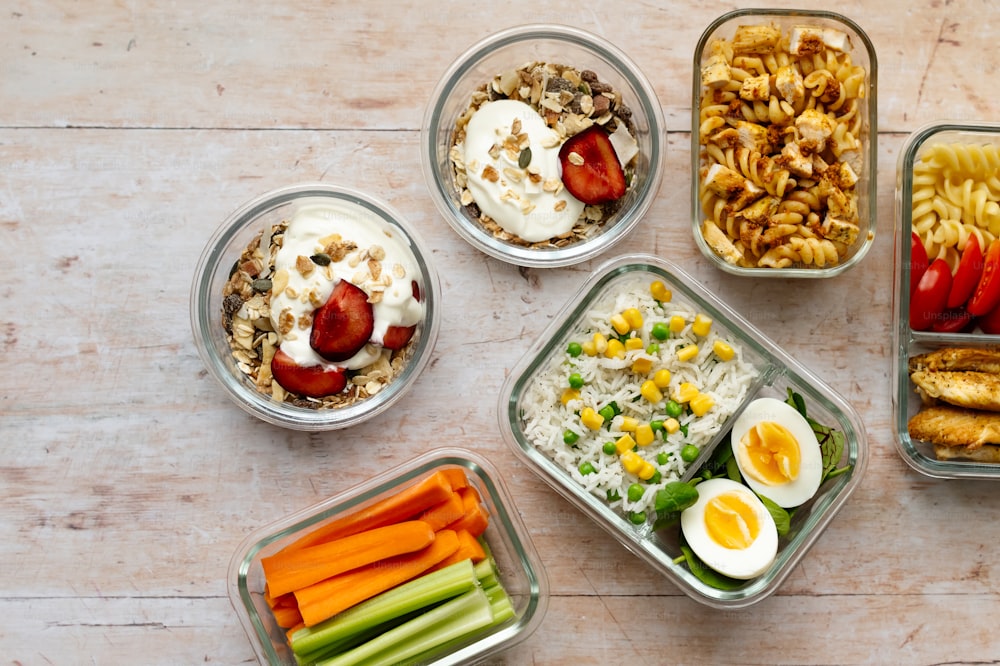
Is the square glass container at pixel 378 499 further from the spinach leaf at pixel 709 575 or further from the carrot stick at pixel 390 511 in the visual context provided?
the spinach leaf at pixel 709 575

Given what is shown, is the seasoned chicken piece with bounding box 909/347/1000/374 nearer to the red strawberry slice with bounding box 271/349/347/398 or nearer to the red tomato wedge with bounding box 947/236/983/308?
the red tomato wedge with bounding box 947/236/983/308

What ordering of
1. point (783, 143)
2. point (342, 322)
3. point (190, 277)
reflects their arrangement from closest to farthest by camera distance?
point (342, 322)
point (783, 143)
point (190, 277)

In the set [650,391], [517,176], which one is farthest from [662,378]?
[517,176]

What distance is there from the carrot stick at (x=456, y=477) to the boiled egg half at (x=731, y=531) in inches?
19.4

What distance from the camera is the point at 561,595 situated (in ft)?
6.23

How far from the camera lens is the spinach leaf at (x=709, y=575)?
5.74 feet

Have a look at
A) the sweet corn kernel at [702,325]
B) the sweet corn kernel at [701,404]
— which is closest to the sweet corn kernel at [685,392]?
the sweet corn kernel at [701,404]

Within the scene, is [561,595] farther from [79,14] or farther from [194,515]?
[79,14]

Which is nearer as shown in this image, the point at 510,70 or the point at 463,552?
the point at 463,552

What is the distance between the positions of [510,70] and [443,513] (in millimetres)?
1028

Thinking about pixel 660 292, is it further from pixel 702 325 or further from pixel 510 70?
pixel 510 70

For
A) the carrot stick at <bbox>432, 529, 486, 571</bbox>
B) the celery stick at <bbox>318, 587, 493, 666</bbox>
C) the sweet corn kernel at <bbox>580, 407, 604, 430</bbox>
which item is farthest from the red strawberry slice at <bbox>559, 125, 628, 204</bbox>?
the celery stick at <bbox>318, 587, 493, 666</bbox>

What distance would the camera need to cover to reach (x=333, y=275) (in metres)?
1.68

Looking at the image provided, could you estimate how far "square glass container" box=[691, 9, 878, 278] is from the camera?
5.67ft
